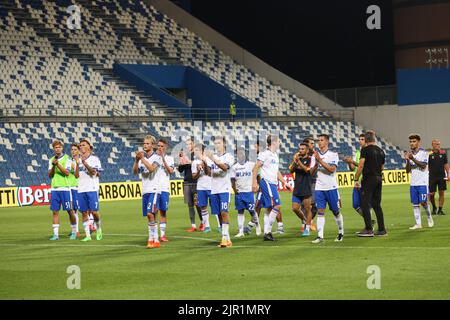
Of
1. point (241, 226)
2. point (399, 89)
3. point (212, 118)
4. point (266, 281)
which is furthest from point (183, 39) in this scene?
point (266, 281)

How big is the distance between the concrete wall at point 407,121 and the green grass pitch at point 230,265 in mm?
34647

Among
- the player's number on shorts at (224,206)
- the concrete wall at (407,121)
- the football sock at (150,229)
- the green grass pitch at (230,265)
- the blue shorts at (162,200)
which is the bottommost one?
the green grass pitch at (230,265)

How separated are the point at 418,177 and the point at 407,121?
38039 millimetres

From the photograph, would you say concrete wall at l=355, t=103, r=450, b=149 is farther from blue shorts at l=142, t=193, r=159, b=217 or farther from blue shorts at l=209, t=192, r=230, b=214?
blue shorts at l=142, t=193, r=159, b=217

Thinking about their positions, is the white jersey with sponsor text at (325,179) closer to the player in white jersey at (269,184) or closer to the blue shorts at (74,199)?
the player in white jersey at (269,184)

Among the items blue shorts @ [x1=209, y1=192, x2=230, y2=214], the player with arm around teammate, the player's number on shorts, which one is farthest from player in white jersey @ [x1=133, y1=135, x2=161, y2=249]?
the player with arm around teammate

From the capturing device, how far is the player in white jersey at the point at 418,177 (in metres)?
23.2

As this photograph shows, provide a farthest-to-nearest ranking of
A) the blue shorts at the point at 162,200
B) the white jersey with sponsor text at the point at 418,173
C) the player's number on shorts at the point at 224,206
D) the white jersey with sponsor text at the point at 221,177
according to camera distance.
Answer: the white jersey with sponsor text at the point at 418,173 → the blue shorts at the point at 162,200 → the white jersey with sponsor text at the point at 221,177 → the player's number on shorts at the point at 224,206

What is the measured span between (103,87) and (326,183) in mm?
36209

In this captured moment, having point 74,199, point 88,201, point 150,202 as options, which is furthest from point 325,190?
point 74,199

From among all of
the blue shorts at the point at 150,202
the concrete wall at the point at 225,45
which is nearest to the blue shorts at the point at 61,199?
the blue shorts at the point at 150,202

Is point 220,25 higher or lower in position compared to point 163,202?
higher

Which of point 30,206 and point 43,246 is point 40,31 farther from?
point 43,246

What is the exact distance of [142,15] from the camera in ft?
210
